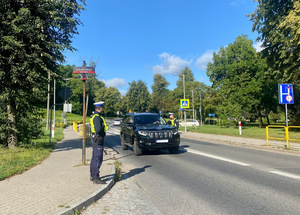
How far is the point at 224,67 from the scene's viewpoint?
50.2 metres

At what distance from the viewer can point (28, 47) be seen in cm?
959

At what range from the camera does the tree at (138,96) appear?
82.5m

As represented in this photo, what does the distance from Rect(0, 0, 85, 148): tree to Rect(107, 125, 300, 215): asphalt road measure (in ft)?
16.2

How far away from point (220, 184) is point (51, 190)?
3.82m

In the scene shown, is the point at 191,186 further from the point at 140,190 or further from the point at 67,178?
the point at 67,178

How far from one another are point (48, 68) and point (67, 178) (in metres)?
5.80

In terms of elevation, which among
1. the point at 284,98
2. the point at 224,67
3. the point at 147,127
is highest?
the point at 224,67

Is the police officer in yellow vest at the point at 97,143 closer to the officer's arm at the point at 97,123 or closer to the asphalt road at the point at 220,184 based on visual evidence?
the officer's arm at the point at 97,123

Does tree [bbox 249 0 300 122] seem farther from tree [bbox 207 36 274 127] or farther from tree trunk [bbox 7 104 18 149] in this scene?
tree trunk [bbox 7 104 18 149]

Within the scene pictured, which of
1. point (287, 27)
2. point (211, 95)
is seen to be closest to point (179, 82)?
point (211, 95)

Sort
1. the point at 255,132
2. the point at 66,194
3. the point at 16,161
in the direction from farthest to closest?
1. the point at 255,132
2. the point at 16,161
3. the point at 66,194

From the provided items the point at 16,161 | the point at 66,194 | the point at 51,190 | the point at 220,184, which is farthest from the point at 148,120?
the point at 66,194

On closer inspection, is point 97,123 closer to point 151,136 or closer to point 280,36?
point 151,136

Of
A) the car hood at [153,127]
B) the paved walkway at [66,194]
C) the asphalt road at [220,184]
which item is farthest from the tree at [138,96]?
the paved walkway at [66,194]
